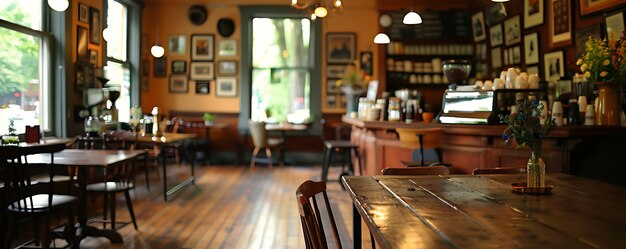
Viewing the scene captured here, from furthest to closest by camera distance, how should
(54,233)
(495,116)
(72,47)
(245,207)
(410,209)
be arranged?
1. (72,47)
2. (245,207)
3. (495,116)
4. (54,233)
5. (410,209)

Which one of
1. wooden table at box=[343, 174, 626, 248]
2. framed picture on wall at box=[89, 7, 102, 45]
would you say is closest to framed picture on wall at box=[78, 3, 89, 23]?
framed picture on wall at box=[89, 7, 102, 45]

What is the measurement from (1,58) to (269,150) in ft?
Answer: 17.0

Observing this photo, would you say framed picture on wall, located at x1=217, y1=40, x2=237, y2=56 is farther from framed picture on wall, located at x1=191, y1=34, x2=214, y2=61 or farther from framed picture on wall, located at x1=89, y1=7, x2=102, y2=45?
framed picture on wall, located at x1=89, y1=7, x2=102, y2=45

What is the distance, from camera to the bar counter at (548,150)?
4496 millimetres

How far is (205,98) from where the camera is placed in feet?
35.8

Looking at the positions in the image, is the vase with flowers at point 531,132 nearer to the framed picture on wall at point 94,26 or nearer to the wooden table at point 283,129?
the framed picture on wall at point 94,26

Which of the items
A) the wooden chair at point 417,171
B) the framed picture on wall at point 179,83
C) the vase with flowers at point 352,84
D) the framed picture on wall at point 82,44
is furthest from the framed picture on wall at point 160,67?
the wooden chair at point 417,171

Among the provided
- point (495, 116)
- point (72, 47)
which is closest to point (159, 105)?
point (72, 47)

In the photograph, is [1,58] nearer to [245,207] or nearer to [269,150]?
[245,207]

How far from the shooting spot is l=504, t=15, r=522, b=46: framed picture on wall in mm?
7777

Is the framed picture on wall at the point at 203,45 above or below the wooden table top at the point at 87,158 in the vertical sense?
above

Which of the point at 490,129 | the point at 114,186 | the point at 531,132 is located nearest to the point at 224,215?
the point at 114,186

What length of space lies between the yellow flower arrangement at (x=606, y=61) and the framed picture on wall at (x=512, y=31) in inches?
123

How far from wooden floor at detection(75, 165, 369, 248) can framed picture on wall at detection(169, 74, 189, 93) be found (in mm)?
2512
